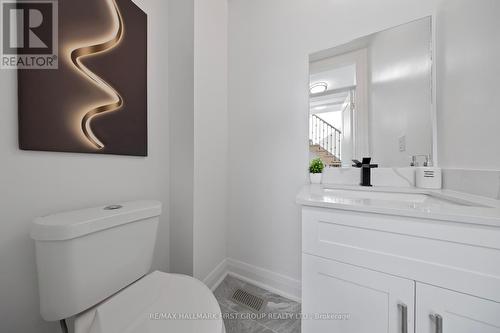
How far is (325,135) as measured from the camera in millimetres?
1314

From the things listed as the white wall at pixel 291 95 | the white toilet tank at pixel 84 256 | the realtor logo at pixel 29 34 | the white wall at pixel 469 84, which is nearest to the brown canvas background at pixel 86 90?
the realtor logo at pixel 29 34

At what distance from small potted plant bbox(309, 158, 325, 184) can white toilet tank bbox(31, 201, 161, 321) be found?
107 centimetres

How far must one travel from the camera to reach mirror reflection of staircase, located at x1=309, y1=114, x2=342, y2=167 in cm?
129

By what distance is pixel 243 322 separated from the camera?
44.4 inches

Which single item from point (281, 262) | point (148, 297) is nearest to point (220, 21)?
point (148, 297)

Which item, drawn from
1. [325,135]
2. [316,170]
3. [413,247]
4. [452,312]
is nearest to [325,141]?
[325,135]

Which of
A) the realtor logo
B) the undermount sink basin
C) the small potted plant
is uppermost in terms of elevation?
the realtor logo

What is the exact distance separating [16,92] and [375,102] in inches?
70.4

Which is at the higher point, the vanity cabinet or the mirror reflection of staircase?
the mirror reflection of staircase

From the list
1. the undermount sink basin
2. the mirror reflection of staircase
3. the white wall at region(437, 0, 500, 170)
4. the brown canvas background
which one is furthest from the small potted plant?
the brown canvas background

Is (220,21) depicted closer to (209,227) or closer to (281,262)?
(209,227)

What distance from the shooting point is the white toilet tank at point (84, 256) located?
0.60m

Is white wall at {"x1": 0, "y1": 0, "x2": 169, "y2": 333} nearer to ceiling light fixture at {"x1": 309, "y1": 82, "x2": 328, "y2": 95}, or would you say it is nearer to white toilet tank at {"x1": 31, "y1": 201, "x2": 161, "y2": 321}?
white toilet tank at {"x1": 31, "y1": 201, "x2": 161, "y2": 321}

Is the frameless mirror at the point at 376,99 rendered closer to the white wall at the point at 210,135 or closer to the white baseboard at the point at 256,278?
the white wall at the point at 210,135
